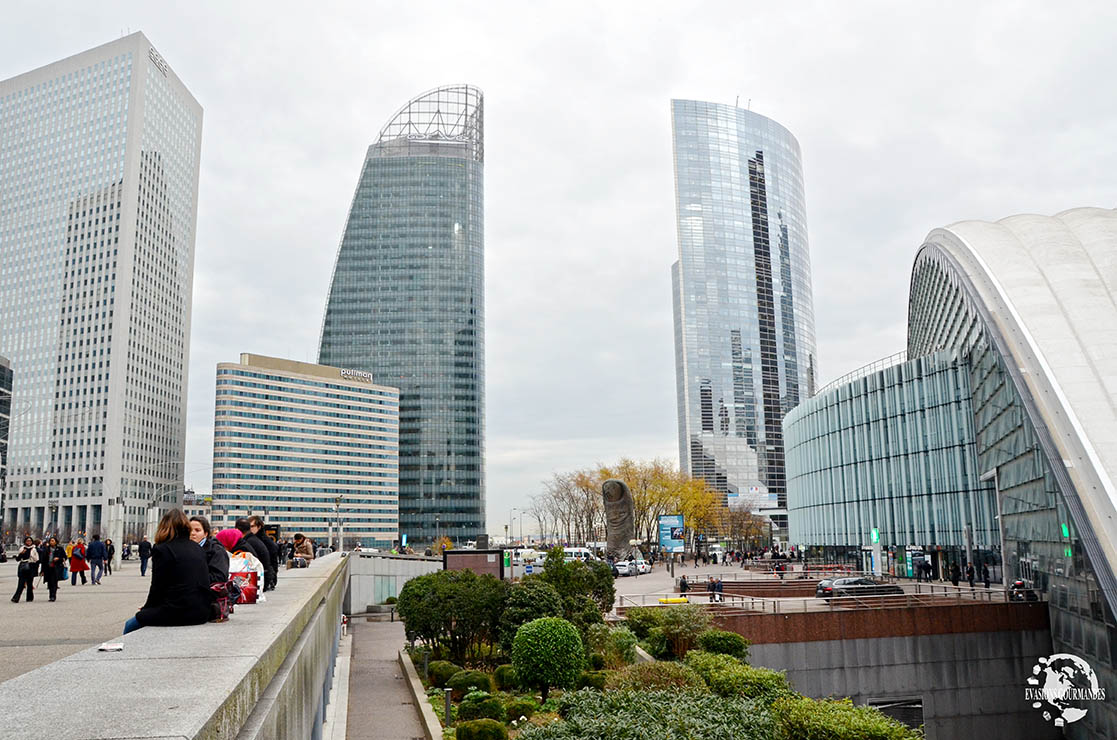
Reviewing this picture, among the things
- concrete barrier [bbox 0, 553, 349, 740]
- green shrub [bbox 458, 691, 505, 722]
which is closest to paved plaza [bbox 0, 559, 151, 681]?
concrete barrier [bbox 0, 553, 349, 740]

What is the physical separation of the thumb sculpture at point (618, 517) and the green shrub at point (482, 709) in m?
56.5

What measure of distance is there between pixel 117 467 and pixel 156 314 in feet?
114

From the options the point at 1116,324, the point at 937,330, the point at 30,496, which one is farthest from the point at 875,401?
the point at 30,496

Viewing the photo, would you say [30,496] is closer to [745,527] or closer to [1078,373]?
[745,527]

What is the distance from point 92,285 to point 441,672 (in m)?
173

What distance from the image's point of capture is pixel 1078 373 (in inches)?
1405

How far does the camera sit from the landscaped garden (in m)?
12.3

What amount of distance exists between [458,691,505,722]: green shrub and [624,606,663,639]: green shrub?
11007 mm

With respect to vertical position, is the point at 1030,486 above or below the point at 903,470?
below

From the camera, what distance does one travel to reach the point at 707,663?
22.5m

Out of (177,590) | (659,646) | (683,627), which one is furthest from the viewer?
(659,646)

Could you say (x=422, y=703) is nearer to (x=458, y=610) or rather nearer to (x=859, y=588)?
(x=458, y=610)

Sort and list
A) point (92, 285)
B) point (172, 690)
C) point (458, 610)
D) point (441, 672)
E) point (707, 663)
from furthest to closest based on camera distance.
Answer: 1. point (92, 285)
2. point (458, 610)
3. point (441, 672)
4. point (707, 663)
5. point (172, 690)

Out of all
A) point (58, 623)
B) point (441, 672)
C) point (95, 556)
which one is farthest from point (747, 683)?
point (95, 556)
